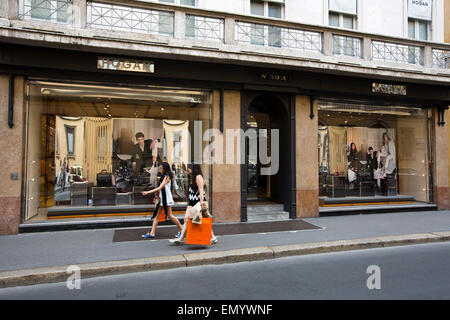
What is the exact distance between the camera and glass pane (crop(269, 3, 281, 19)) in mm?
10211

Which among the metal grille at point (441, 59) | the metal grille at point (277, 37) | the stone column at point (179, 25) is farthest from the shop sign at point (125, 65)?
the metal grille at point (441, 59)

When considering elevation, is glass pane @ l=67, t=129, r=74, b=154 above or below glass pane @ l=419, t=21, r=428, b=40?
below

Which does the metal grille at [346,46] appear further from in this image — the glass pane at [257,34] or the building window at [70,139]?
the building window at [70,139]

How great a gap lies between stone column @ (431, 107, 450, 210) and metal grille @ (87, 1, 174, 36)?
10.1m

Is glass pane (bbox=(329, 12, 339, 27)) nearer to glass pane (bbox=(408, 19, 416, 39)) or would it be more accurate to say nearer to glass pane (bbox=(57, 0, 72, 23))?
glass pane (bbox=(408, 19, 416, 39))

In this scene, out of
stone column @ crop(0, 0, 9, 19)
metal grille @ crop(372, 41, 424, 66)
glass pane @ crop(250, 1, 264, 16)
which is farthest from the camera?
metal grille @ crop(372, 41, 424, 66)

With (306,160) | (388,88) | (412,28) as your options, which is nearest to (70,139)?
(306,160)

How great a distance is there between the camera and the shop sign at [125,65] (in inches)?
319

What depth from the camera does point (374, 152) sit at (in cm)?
1235

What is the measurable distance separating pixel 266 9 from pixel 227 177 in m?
5.53

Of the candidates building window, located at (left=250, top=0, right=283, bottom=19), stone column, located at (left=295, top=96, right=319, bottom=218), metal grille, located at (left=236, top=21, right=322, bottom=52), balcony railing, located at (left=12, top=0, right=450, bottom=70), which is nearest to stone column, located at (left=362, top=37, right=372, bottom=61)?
balcony railing, located at (left=12, top=0, right=450, bottom=70)

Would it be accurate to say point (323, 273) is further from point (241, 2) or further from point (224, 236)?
point (241, 2)

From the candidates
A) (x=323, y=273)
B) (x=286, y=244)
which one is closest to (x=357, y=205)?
(x=286, y=244)
